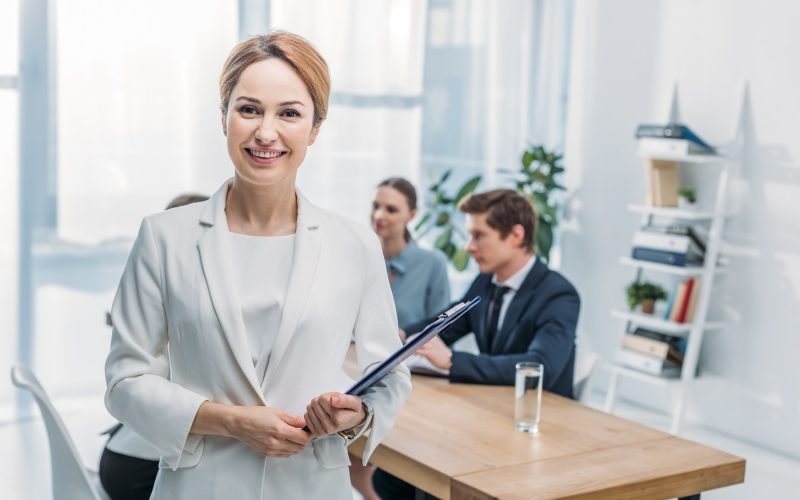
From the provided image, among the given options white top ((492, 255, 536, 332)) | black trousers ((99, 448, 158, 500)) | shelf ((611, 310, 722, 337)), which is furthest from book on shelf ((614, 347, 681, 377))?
black trousers ((99, 448, 158, 500))

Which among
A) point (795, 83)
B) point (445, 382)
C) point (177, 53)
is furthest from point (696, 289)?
point (177, 53)

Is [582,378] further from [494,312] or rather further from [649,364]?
Answer: [649,364]

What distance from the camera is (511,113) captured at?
6.00 metres

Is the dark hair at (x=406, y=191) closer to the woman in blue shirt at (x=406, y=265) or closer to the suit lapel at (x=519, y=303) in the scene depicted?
the woman in blue shirt at (x=406, y=265)

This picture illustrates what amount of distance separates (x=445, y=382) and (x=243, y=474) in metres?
1.49

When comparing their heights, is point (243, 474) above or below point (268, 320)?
below

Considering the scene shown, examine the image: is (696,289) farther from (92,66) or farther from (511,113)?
(92,66)

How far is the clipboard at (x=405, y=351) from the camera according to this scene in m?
1.42

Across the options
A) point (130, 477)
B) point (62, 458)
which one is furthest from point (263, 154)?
point (130, 477)

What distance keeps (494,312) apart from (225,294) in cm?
182

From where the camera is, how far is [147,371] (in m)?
1.44

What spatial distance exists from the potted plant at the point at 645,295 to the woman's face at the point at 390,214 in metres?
1.47

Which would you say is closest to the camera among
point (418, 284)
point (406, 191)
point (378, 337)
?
point (378, 337)

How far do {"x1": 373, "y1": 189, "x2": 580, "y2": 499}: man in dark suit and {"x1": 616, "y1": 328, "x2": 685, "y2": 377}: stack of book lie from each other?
5.92ft
